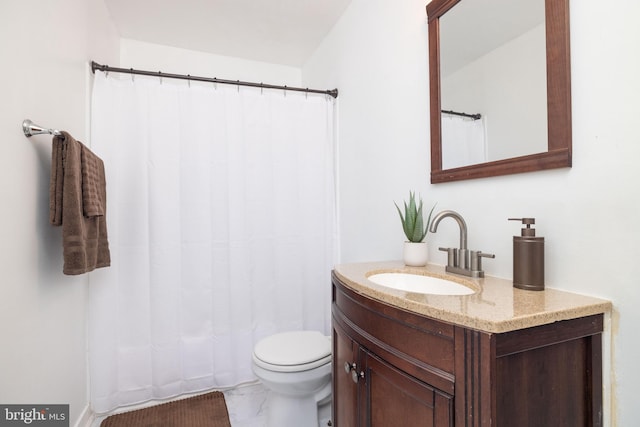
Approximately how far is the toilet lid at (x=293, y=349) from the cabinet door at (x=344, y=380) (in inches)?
10.8

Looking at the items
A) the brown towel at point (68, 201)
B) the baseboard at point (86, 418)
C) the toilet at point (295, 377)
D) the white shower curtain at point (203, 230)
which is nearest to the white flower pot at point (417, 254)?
the toilet at point (295, 377)

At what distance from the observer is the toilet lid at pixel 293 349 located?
142cm

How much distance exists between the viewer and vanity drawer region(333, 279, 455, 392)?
0.67 m

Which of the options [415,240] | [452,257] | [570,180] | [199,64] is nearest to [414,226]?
[415,240]

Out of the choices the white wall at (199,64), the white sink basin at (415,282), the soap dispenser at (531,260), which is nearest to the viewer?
the soap dispenser at (531,260)

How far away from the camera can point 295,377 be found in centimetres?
139

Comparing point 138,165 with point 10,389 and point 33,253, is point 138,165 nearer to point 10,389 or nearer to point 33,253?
point 33,253

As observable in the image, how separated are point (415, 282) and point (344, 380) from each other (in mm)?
433

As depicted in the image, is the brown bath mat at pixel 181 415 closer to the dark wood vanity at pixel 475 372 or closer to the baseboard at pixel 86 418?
the baseboard at pixel 86 418

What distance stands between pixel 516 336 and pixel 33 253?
4.91ft

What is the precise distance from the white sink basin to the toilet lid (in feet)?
1.76

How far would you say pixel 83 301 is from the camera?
1627mm

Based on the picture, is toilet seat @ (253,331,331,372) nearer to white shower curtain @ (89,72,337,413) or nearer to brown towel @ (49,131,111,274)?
white shower curtain @ (89,72,337,413)

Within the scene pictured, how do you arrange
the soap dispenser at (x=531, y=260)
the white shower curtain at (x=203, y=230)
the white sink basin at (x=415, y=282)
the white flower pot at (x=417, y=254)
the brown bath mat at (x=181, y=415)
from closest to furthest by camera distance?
the soap dispenser at (x=531, y=260)
the white sink basin at (x=415, y=282)
the white flower pot at (x=417, y=254)
the brown bath mat at (x=181, y=415)
the white shower curtain at (x=203, y=230)
